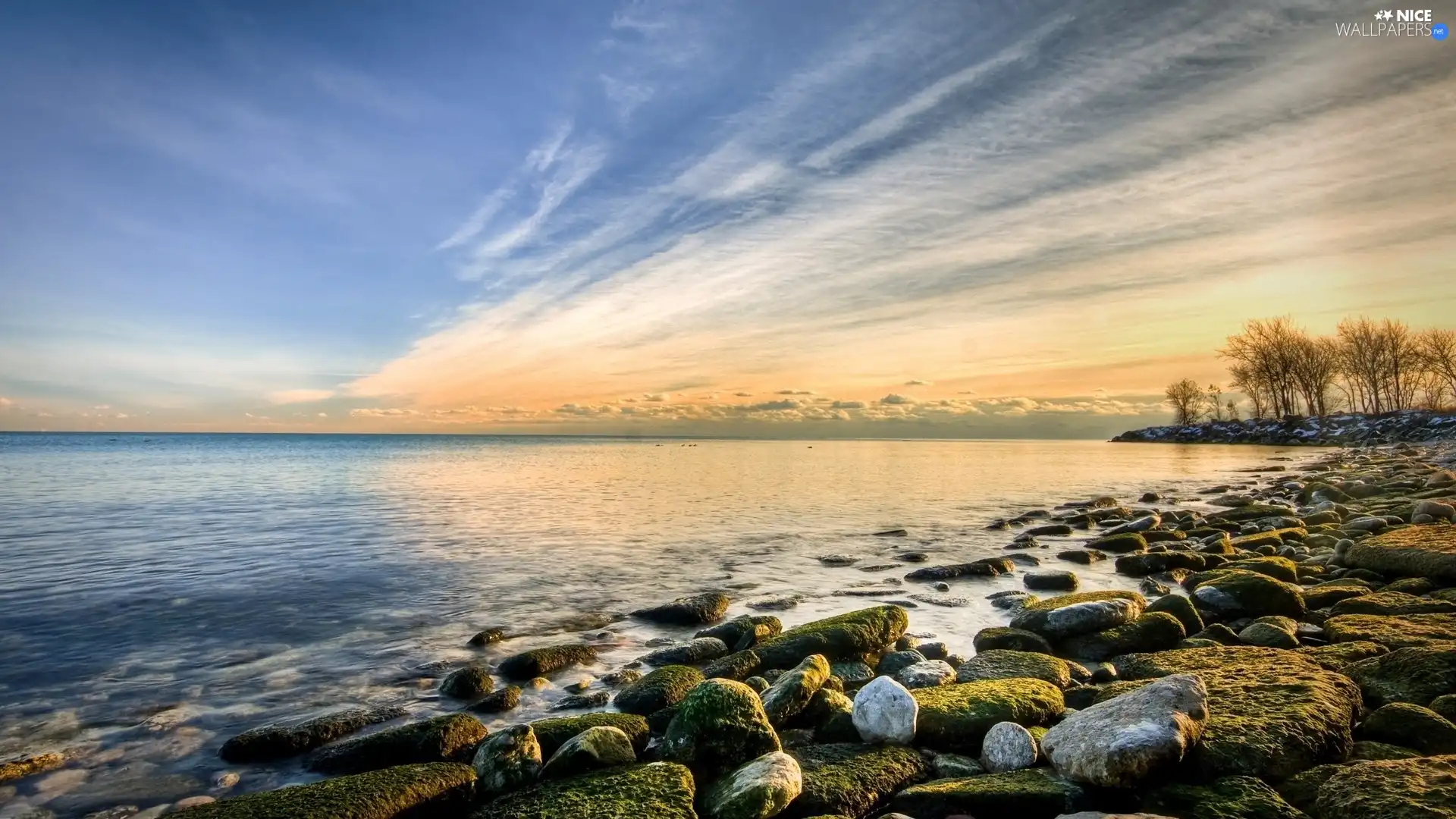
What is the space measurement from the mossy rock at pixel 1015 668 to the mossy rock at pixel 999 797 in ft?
6.87

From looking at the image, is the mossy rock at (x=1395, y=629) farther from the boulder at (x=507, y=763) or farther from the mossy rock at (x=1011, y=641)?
the boulder at (x=507, y=763)

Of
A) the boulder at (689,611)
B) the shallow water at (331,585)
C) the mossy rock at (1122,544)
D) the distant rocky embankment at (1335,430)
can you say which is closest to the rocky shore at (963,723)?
the boulder at (689,611)

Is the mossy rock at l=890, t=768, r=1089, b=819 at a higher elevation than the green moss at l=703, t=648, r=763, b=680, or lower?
higher

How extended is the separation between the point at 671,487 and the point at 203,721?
28.7 m

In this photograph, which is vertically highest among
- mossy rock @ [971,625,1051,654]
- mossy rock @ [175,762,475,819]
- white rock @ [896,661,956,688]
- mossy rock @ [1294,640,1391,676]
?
mossy rock @ [1294,640,1391,676]

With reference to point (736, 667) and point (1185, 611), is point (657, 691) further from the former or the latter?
point (1185, 611)

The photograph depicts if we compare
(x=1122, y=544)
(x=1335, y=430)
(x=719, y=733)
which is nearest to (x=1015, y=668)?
(x=719, y=733)

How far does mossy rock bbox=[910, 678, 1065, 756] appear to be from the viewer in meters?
5.31

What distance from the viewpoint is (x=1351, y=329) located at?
76438 millimetres

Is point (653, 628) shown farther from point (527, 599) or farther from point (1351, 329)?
point (1351, 329)

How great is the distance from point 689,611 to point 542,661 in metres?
2.83

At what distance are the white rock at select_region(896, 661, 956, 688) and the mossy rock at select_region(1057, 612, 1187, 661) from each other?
205 centimetres

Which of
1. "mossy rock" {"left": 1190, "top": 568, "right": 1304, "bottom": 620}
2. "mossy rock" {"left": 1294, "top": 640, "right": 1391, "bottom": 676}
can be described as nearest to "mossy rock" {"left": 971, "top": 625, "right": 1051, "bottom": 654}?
"mossy rock" {"left": 1294, "top": 640, "right": 1391, "bottom": 676}

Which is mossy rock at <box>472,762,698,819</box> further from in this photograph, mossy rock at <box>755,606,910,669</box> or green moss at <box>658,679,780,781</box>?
mossy rock at <box>755,606,910,669</box>
